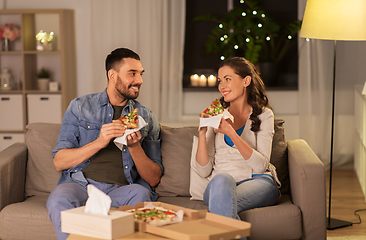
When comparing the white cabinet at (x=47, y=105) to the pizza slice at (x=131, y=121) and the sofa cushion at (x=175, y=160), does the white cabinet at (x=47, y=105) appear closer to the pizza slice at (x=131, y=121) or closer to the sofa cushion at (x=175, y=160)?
the sofa cushion at (x=175, y=160)

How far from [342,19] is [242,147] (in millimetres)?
1162

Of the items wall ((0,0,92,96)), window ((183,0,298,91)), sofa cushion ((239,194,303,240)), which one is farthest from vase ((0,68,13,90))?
sofa cushion ((239,194,303,240))

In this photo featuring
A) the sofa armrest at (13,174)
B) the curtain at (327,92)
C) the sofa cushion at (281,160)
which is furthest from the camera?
the curtain at (327,92)

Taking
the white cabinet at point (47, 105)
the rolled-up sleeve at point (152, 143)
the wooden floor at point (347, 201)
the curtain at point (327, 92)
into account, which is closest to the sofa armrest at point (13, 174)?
the rolled-up sleeve at point (152, 143)

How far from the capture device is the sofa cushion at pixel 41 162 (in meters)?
2.38

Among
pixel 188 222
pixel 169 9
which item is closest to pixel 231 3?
pixel 169 9

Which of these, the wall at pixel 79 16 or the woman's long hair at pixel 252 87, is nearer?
the woman's long hair at pixel 252 87

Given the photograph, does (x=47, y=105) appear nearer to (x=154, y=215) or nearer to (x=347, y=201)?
(x=347, y=201)

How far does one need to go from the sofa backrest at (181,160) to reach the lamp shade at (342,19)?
684mm

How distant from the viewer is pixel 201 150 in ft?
7.02

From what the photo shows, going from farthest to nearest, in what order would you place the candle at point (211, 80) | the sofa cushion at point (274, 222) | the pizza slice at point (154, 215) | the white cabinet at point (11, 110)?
the candle at point (211, 80) → the white cabinet at point (11, 110) → the sofa cushion at point (274, 222) → the pizza slice at point (154, 215)

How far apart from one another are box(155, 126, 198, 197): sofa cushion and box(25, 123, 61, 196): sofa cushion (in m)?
0.60

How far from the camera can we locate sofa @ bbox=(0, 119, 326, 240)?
2029 mm

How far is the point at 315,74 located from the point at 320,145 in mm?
733
